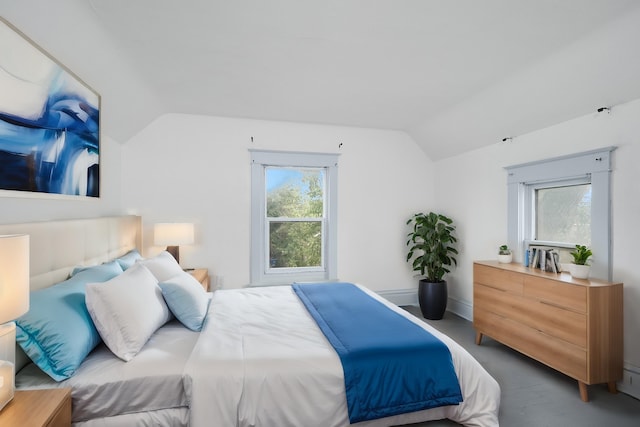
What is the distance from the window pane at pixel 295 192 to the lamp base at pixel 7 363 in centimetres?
303

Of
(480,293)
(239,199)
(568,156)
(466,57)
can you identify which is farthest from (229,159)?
(568,156)

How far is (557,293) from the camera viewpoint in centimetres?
253

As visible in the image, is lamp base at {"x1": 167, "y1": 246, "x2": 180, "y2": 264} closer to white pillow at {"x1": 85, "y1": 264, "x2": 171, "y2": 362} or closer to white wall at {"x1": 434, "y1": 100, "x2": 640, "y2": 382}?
white pillow at {"x1": 85, "y1": 264, "x2": 171, "y2": 362}

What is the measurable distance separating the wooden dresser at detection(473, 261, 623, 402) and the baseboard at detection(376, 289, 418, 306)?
61.5 inches

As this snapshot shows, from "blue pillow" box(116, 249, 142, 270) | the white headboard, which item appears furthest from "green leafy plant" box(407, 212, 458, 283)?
the white headboard

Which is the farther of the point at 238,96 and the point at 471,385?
the point at 238,96

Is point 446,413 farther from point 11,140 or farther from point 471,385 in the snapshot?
point 11,140

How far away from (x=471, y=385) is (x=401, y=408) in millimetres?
477

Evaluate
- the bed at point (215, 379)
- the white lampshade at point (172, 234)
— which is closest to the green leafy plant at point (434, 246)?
the bed at point (215, 379)

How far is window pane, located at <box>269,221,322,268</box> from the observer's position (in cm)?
434

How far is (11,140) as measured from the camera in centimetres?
171

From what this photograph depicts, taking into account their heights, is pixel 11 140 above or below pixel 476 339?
above

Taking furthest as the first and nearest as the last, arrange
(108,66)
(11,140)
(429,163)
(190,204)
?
1. (429,163)
2. (190,204)
3. (108,66)
4. (11,140)

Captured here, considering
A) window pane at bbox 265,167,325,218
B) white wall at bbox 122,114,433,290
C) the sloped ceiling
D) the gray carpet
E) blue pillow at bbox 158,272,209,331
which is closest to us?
the sloped ceiling
